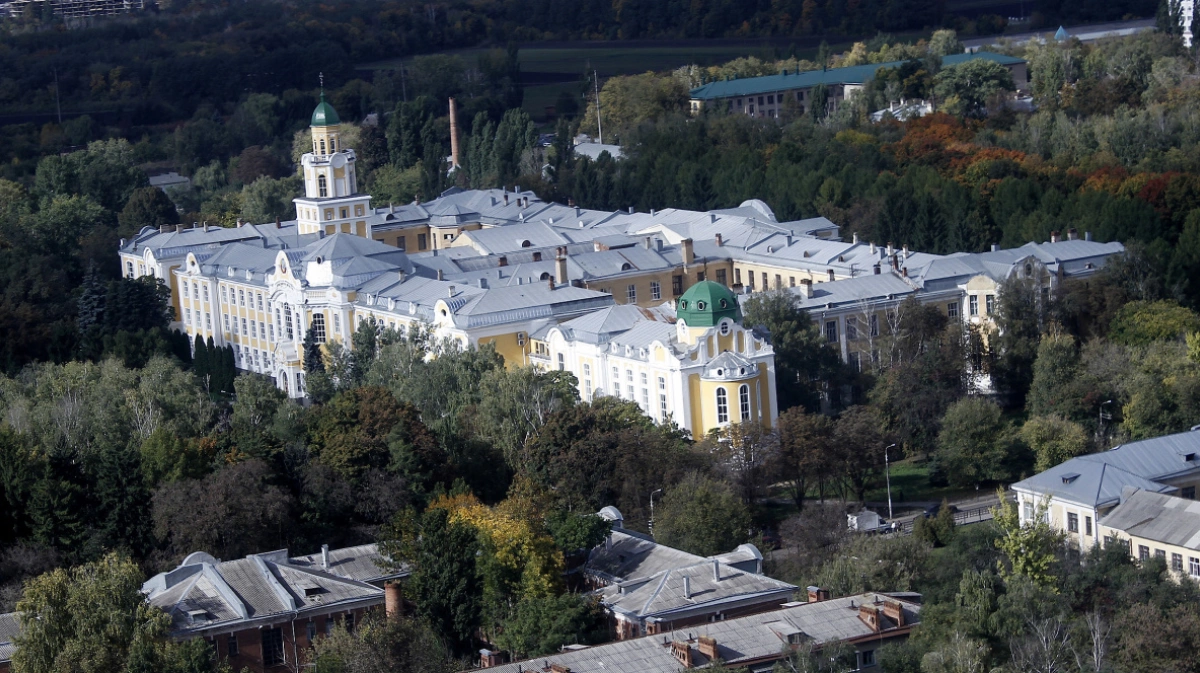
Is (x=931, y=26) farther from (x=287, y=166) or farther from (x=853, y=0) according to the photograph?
(x=287, y=166)

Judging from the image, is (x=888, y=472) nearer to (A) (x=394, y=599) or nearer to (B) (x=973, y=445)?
(B) (x=973, y=445)

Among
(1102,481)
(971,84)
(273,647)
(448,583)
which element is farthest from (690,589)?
(971,84)

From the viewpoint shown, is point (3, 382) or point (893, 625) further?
point (3, 382)

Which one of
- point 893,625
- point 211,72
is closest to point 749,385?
point 893,625

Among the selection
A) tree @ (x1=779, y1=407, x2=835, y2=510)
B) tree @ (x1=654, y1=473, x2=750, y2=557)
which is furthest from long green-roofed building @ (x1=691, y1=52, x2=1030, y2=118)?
tree @ (x1=654, y1=473, x2=750, y2=557)

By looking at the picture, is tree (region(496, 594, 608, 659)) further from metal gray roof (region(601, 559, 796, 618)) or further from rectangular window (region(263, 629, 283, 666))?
rectangular window (region(263, 629, 283, 666))

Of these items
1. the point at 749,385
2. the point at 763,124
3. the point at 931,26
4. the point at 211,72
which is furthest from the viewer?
the point at 931,26
